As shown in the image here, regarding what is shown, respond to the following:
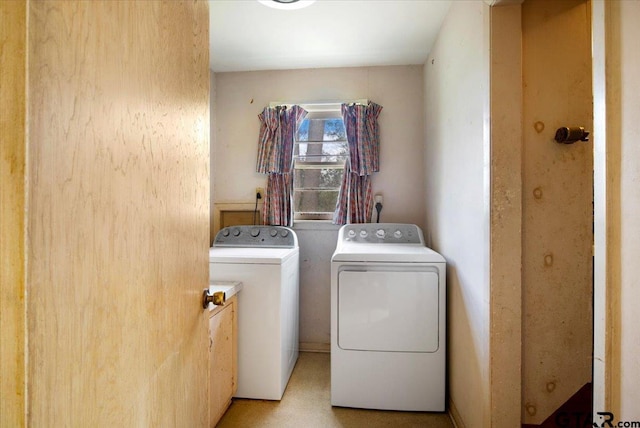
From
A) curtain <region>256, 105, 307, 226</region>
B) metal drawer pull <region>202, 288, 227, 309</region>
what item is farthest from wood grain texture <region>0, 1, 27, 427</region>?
curtain <region>256, 105, 307, 226</region>

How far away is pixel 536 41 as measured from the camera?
1.34 m

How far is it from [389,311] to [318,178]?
1394 mm

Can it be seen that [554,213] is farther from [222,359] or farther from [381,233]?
[222,359]

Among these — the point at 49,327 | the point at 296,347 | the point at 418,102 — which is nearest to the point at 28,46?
the point at 49,327

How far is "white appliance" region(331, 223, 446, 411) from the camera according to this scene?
1.89m

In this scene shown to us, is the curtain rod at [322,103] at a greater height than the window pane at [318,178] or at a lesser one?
greater

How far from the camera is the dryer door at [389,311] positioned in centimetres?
189

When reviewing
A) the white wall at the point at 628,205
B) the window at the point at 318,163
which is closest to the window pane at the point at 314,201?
the window at the point at 318,163

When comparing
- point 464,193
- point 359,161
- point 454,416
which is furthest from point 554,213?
point 359,161

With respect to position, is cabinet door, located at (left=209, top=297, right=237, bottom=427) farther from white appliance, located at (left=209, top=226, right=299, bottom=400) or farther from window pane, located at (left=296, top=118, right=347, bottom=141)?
window pane, located at (left=296, top=118, right=347, bottom=141)

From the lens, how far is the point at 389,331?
6.23ft

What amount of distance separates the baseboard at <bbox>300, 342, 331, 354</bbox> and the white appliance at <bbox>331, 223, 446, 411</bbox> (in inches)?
31.1

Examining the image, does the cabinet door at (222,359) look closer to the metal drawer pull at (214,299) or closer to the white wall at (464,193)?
the metal drawer pull at (214,299)

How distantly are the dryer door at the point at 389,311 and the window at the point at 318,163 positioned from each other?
40.6 inches
